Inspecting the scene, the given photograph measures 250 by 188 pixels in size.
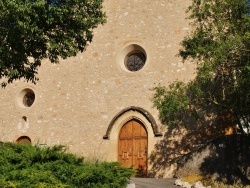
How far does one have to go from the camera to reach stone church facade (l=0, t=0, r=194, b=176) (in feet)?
49.9

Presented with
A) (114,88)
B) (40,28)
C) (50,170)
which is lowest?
(50,170)

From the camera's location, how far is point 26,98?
1850cm

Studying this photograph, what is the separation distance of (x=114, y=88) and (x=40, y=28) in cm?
657

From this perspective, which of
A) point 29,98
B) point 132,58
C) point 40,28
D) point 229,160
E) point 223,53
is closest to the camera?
point 223,53

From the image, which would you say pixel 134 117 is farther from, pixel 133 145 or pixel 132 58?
pixel 132 58

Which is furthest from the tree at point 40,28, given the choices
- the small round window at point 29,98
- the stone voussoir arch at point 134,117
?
the small round window at point 29,98

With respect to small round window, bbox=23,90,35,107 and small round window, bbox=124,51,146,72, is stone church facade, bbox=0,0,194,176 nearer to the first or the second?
small round window, bbox=124,51,146,72

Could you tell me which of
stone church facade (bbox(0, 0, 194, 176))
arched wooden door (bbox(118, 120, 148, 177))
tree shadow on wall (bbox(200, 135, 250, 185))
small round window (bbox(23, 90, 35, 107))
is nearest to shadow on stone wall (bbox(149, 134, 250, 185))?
tree shadow on wall (bbox(200, 135, 250, 185))

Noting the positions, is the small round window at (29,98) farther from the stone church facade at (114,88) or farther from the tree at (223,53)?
the tree at (223,53)

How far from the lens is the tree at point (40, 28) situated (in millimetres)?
8859

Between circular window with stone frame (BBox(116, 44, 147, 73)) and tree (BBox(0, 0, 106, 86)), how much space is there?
5215 mm

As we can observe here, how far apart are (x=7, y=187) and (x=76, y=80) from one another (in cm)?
1060

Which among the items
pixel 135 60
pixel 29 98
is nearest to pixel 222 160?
pixel 135 60

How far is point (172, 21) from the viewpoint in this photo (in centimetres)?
1564
